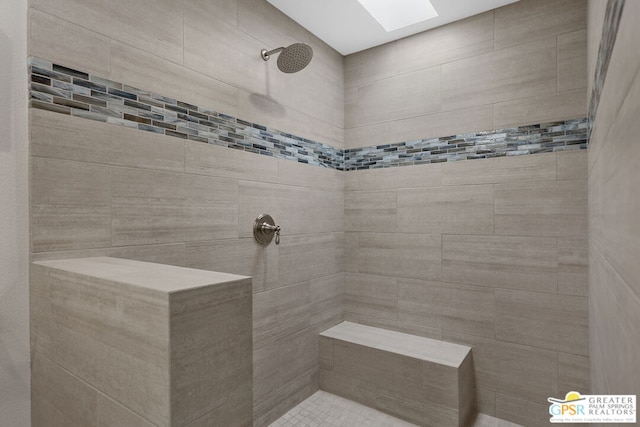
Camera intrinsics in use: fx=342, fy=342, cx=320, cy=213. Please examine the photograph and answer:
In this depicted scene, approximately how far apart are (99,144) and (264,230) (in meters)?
0.86

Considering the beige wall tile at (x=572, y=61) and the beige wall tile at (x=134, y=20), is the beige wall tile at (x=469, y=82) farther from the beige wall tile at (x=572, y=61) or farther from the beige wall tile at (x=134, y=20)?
the beige wall tile at (x=134, y=20)

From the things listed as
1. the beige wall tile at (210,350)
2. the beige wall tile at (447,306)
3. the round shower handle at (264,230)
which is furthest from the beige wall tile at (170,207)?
the beige wall tile at (447,306)

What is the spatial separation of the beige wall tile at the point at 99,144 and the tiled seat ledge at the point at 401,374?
4.80 feet

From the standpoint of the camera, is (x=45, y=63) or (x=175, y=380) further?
(x=45, y=63)

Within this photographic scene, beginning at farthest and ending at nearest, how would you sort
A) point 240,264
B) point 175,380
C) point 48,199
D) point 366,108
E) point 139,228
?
point 366,108, point 240,264, point 139,228, point 48,199, point 175,380

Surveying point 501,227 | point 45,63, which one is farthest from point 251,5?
point 501,227

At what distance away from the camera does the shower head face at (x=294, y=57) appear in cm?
171

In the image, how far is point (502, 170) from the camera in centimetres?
192

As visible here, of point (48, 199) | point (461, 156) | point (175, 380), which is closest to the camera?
point (175, 380)

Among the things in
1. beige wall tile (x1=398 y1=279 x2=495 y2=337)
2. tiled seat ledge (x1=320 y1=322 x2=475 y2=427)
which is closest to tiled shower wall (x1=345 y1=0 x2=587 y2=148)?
beige wall tile (x1=398 y1=279 x2=495 y2=337)

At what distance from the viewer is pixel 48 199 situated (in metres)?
1.08

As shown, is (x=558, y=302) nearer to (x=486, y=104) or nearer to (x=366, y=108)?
(x=486, y=104)

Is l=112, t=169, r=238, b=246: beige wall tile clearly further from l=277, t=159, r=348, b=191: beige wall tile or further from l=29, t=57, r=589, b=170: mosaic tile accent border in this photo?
l=277, t=159, r=348, b=191: beige wall tile

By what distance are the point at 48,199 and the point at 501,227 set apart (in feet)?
6.77
